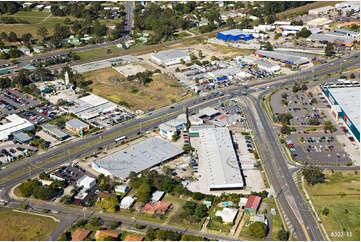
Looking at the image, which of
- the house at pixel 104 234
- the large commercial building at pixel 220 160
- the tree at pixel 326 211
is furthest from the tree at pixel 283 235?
the house at pixel 104 234


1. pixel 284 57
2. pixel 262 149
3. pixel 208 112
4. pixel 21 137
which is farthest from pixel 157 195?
pixel 284 57

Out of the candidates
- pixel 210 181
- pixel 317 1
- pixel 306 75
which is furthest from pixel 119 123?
pixel 317 1

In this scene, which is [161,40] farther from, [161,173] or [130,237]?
[130,237]

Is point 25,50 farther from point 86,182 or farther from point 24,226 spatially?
point 24,226

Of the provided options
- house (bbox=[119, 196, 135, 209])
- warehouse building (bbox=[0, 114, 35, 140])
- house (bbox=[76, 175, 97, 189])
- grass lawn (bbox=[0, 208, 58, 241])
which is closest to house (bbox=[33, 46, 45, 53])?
warehouse building (bbox=[0, 114, 35, 140])

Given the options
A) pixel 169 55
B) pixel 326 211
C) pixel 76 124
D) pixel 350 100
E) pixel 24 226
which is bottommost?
pixel 24 226

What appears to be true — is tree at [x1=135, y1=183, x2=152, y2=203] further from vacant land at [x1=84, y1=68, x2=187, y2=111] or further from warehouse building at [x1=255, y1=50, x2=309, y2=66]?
warehouse building at [x1=255, y1=50, x2=309, y2=66]
